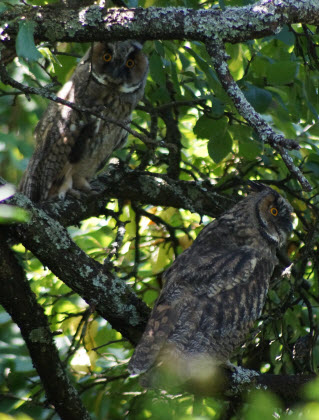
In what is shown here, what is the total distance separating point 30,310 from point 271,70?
165 centimetres

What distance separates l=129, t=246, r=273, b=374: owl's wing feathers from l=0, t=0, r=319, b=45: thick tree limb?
114 centimetres

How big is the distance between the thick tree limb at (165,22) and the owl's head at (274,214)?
1.22m

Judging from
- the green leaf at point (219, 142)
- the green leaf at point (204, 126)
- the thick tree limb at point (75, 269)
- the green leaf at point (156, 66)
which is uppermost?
the green leaf at point (156, 66)

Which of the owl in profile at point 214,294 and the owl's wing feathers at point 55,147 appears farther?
the owl's wing feathers at point 55,147

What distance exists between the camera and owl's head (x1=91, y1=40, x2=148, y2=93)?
13.9ft

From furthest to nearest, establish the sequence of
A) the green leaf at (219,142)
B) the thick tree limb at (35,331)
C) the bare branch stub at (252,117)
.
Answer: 1. the green leaf at (219,142)
2. the thick tree limb at (35,331)
3. the bare branch stub at (252,117)

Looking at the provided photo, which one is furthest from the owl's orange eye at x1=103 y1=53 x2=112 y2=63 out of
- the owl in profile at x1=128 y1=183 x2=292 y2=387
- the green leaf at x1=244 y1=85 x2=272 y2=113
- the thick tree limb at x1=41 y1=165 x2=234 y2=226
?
the green leaf at x1=244 y1=85 x2=272 y2=113

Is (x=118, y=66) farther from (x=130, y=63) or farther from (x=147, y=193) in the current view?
(x=147, y=193)

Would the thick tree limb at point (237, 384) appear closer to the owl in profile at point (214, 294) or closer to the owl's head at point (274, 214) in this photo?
the owl in profile at point (214, 294)

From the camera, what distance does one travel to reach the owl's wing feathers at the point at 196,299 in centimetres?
251

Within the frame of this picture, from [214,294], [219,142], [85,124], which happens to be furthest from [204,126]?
[85,124]

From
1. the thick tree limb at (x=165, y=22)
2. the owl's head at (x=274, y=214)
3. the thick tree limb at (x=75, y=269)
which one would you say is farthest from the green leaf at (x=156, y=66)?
the thick tree limb at (x=75, y=269)

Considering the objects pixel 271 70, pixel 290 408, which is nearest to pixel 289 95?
pixel 271 70

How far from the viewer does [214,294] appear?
2.84 meters
